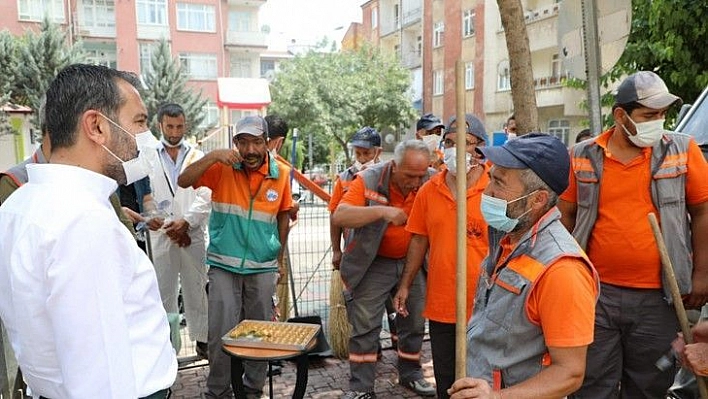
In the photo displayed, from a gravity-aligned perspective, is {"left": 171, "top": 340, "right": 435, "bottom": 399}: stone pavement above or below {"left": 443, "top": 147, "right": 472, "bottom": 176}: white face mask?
below

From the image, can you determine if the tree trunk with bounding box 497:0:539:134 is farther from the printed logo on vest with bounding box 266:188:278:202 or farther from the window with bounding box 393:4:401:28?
the window with bounding box 393:4:401:28

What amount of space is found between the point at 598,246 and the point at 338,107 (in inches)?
1049

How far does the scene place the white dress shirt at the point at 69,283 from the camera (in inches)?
57.8

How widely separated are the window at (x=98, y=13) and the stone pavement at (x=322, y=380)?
106ft

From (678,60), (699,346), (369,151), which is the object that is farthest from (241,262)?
(678,60)

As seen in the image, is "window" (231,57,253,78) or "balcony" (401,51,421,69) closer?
"balcony" (401,51,421,69)

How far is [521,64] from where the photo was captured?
4.02m

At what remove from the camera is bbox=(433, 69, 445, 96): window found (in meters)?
30.0

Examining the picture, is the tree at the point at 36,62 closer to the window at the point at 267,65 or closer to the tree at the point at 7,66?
the tree at the point at 7,66

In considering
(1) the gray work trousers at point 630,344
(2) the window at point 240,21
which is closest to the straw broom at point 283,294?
(1) the gray work trousers at point 630,344

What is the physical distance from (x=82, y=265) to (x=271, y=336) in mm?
2018

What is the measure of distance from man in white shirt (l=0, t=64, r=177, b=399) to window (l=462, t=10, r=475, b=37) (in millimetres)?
26441

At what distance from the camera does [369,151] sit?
18.2ft

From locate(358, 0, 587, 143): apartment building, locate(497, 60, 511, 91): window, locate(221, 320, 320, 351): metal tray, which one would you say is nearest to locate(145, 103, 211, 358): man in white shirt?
locate(221, 320, 320, 351): metal tray
